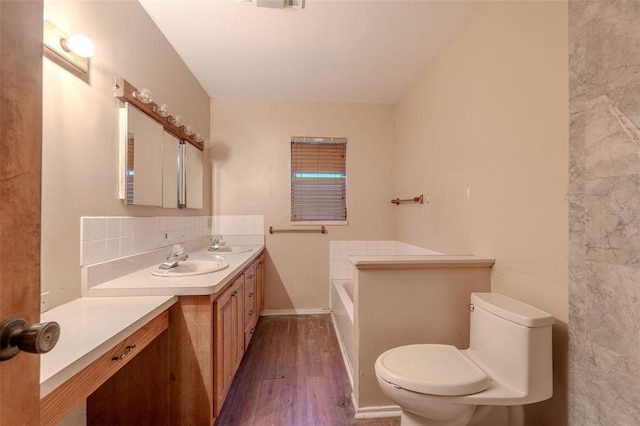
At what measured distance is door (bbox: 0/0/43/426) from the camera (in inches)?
15.7

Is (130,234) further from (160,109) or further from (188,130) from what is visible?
(188,130)

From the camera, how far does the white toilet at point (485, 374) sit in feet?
3.40

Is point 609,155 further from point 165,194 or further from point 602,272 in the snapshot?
point 165,194

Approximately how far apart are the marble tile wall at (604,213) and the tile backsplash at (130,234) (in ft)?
7.04

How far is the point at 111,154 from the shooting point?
4.71ft

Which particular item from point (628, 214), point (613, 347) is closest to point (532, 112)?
point (628, 214)

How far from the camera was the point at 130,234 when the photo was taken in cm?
155

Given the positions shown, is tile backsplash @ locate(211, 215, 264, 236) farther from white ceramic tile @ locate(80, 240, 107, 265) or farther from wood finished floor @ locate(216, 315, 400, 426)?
white ceramic tile @ locate(80, 240, 107, 265)

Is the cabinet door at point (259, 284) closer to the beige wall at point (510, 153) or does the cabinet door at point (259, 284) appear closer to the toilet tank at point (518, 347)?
the beige wall at point (510, 153)

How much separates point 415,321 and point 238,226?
7.01 feet

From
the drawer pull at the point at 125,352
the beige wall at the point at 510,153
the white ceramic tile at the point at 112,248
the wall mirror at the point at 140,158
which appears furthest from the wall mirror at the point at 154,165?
the beige wall at the point at 510,153

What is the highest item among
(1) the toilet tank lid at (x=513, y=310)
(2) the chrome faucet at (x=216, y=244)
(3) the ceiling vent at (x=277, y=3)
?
(3) the ceiling vent at (x=277, y=3)

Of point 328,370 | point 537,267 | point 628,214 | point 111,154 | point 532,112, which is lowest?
point 328,370

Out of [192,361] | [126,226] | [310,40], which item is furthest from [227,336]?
[310,40]
